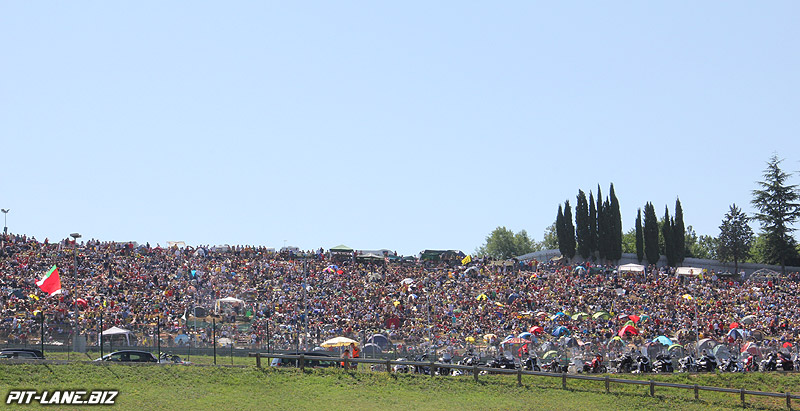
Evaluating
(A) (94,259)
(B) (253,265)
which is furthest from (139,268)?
(B) (253,265)

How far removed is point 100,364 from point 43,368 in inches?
92.3

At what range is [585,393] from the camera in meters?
39.9

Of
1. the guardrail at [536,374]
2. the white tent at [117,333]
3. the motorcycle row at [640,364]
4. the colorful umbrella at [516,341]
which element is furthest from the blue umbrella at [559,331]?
the white tent at [117,333]

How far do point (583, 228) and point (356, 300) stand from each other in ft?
117

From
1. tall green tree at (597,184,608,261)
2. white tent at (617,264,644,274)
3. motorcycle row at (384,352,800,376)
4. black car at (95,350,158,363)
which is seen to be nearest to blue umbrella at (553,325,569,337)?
motorcycle row at (384,352,800,376)

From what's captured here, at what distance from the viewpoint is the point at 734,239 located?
347ft

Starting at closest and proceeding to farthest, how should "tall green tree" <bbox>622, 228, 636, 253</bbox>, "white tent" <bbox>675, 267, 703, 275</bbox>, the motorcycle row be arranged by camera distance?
the motorcycle row → "white tent" <bbox>675, 267, 703, 275</bbox> → "tall green tree" <bbox>622, 228, 636, 253</bbox>

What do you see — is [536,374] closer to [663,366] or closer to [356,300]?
[663,366]

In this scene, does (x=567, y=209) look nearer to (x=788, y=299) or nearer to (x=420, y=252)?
(x=420, y=252)

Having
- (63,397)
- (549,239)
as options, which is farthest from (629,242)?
(63,397)

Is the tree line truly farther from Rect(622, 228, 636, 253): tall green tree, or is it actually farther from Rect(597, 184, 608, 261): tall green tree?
Rect(622, 228, 636, 253): tall green tree

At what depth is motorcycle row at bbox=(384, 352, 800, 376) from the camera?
4638cm

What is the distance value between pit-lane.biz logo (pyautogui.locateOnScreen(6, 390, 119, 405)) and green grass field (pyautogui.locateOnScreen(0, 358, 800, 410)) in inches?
19.6

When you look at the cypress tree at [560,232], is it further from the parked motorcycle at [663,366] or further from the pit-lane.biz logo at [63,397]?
the pit-lane.biz logo at [63,397]
